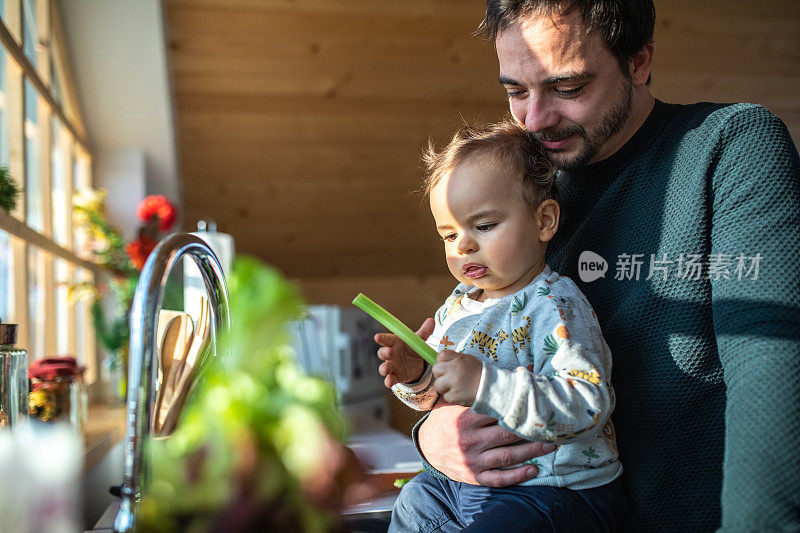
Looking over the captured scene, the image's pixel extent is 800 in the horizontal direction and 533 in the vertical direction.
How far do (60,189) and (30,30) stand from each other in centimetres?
73

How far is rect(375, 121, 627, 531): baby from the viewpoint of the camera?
913mm

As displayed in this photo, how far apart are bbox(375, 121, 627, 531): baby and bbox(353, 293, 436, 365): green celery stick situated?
0.08 feet

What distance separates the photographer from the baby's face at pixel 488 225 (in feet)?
3.83

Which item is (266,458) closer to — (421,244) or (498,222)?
(498,222)

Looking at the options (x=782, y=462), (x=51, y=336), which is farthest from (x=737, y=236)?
(x=51, y=336)

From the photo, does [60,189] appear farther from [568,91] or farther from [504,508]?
[504,508]

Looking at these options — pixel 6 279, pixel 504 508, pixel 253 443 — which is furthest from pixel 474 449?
pixel 6 279

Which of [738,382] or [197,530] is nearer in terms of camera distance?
[197,530]

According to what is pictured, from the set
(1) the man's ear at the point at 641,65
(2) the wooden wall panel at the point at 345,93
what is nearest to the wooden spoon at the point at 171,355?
(1) the man's ear at the point at 641,65

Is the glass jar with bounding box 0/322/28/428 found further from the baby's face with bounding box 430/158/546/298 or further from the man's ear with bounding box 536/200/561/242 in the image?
the man's ear with bounding box 536/200/561/242

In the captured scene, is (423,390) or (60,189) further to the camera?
(60,189)

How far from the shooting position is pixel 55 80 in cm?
332

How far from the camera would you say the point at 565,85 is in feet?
4.03

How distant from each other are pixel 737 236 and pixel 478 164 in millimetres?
401
